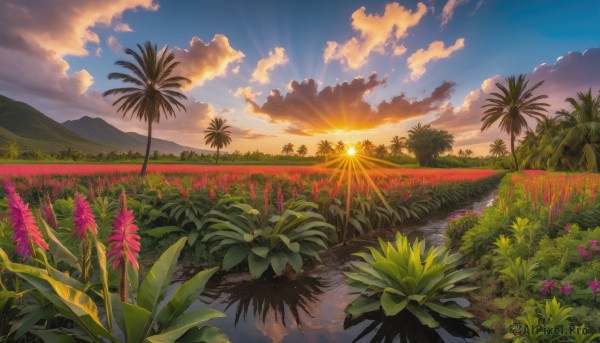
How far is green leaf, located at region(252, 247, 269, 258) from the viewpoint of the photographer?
5083mm

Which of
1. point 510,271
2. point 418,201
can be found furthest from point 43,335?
point 418,201

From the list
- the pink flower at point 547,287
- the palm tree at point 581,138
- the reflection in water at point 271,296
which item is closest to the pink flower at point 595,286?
the pink flower at point 547,287

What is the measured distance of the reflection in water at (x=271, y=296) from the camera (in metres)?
4.29

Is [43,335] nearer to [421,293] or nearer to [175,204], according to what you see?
[421,293]

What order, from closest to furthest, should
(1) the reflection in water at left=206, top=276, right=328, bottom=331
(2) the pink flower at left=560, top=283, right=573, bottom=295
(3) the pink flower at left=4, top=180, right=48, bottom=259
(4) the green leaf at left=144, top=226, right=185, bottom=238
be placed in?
(3) the pink flower at left=4, top=180, right=48, bottom=259 < (2) the pink flower at left=560, top=283, right=573, bottom=295 < (1) the reflection in water at left=206, top=276, right=328, bottom=331 < (4) the green leaf at left=144, top=226, right=185, bottom=238

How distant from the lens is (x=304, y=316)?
4.23 m

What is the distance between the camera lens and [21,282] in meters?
3.47

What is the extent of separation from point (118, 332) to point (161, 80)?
30618 mm

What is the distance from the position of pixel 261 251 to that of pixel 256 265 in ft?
0.79

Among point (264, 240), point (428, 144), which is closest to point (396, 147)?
point (428, 144)

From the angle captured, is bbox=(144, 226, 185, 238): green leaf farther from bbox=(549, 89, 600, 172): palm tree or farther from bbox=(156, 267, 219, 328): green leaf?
bbox=(549, 89, 600, 172): palm tree

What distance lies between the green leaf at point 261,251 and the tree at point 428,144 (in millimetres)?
78823

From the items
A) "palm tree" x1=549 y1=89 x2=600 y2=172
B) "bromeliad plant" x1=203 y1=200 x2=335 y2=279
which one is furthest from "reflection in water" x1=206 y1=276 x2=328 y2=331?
"palm tree" x1=549 y1=89 x2=600 y2=172

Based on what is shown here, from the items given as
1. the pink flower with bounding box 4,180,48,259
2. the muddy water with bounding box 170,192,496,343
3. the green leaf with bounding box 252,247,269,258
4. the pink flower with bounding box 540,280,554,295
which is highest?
the pink flower with bounding box 4,180,48,259
